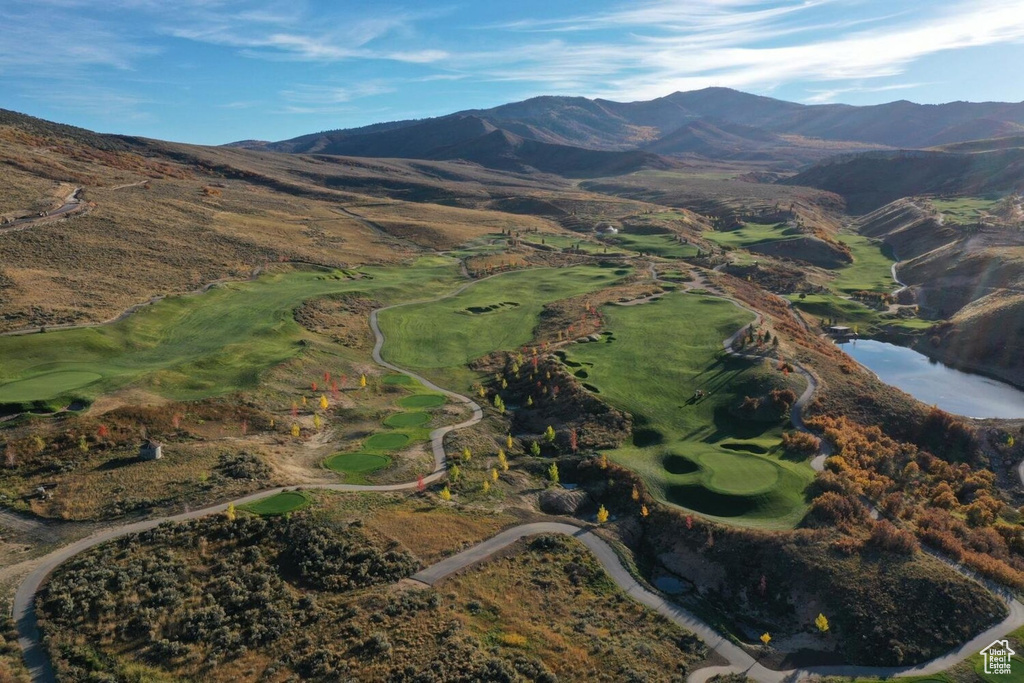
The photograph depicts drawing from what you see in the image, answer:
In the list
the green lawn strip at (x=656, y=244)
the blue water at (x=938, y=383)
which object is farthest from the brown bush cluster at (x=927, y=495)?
the green lawn strip at (x=656, y=244)

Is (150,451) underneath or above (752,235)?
underneath

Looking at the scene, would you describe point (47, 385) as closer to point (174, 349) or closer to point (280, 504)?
point (174, 349)

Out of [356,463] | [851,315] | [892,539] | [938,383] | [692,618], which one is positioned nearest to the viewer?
[692,618]

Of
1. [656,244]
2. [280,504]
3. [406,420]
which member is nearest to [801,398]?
[406,420]

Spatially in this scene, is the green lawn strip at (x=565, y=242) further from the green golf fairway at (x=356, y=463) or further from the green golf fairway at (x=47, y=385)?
the green golf fairway at (x=47, y=385)

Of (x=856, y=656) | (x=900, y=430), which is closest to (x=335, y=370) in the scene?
(x=856, y=656)

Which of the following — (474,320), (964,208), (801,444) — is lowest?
(801,444)

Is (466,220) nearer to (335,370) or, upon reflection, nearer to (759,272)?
(759,272)
